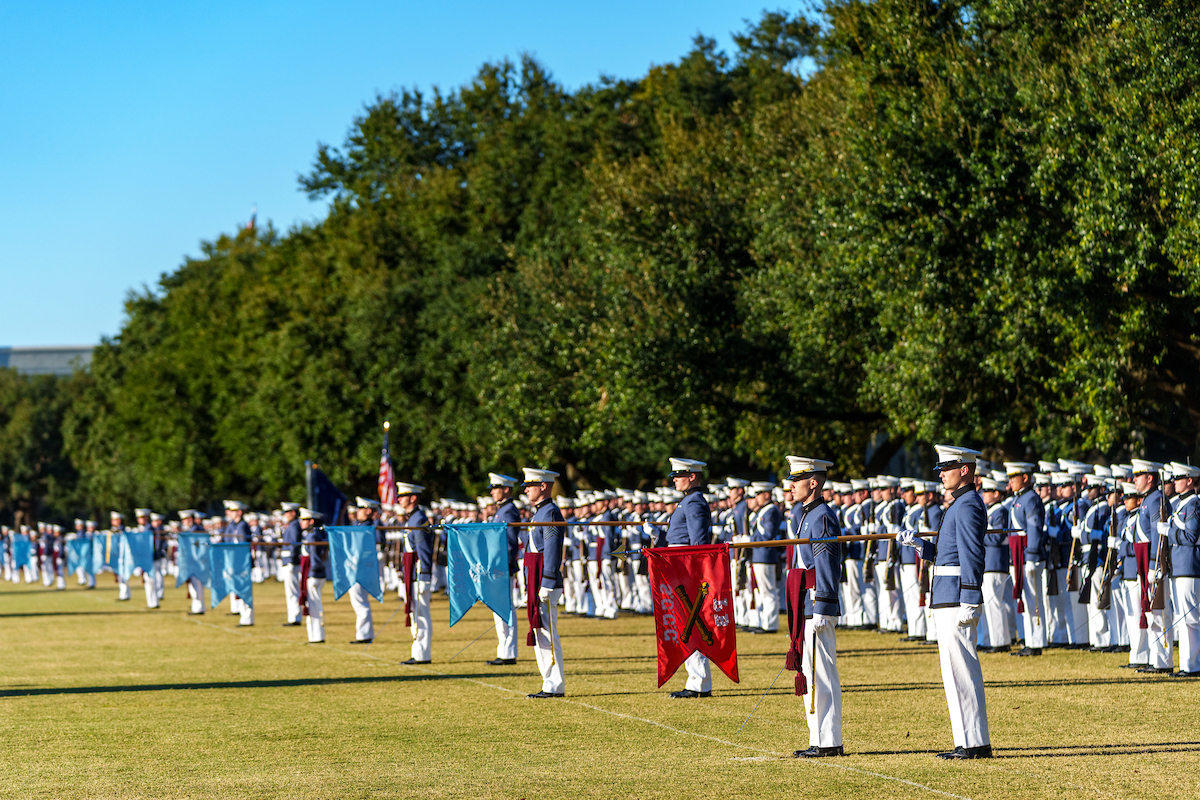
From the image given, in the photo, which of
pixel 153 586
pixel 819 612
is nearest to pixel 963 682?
pixel 819 612

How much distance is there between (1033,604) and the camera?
646 inches

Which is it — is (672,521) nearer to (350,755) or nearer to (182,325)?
(350,755)

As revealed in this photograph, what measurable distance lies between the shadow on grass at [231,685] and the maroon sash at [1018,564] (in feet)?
21.2

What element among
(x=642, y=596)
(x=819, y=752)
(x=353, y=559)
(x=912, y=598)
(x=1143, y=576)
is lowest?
(x=819, y=752)

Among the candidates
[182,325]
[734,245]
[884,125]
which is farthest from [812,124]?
[182,325]

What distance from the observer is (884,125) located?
21.2 metres

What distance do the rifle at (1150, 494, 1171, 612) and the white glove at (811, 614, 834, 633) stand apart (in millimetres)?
6168

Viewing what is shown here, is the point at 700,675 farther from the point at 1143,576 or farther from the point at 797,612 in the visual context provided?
the point at 1143,576

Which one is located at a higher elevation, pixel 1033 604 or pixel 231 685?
pixel 1033 604

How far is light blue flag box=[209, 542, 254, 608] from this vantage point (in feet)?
72.4

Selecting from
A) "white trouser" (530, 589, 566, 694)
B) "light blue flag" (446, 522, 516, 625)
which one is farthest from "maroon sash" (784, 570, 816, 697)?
"light blue flag" (446, 522, 516, 625)

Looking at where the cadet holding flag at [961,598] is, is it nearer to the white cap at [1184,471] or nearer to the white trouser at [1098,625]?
the white cap at [1184,471]

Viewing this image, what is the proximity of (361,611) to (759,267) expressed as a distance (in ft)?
46.1

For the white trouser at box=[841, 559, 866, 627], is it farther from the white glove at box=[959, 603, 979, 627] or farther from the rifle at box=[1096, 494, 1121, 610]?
the white glove at box=[959, 603, 979, 627]
